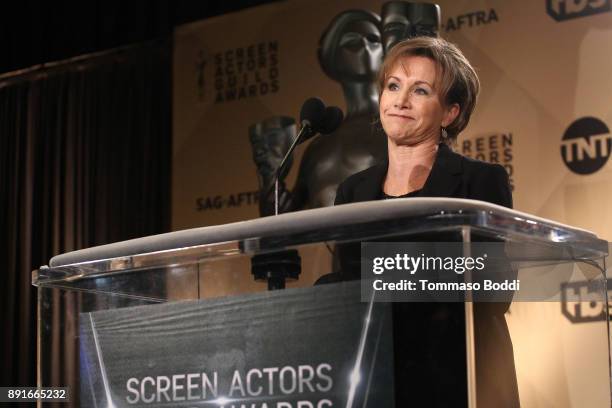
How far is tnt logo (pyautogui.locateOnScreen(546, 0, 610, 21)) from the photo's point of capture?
126 inches

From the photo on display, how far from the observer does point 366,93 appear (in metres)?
3.66

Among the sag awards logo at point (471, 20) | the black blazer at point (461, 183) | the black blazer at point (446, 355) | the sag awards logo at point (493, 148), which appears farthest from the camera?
the sag awards logo at point (471, 20)

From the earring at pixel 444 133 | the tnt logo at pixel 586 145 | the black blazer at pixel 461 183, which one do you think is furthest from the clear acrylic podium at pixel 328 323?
the tnt logo at pixel 586 145

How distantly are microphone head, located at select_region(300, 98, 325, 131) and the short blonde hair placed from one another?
14cm

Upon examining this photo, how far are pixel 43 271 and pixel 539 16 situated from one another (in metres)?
2.42

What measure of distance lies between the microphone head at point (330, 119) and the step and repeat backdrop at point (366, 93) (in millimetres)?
1669

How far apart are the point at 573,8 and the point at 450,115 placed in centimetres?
178

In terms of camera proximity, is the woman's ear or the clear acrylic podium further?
the woman's ear

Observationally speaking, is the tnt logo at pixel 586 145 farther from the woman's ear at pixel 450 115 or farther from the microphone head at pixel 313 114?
the microphone head at pixel 313 114

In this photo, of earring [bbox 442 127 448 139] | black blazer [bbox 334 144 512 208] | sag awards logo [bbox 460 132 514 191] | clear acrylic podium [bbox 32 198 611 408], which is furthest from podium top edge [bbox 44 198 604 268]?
A: sag awards logo [bbox 460 132 514 191]

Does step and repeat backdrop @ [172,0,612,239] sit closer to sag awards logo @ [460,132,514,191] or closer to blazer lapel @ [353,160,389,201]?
sag awards logo @ [460,132,514,191]

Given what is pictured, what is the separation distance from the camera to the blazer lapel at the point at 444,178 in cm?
149

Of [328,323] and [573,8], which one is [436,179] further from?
[573,8]

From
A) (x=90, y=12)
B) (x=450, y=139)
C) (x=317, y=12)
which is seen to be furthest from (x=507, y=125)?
(x=90, y=12)
